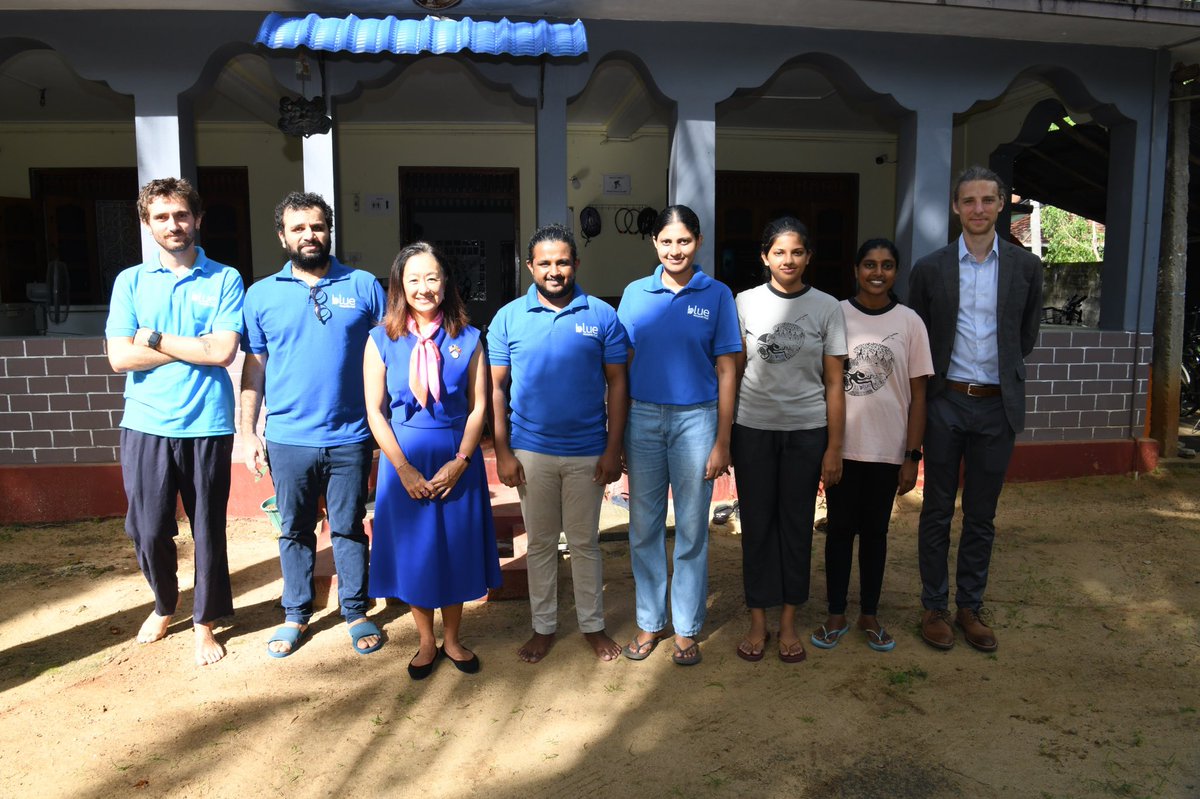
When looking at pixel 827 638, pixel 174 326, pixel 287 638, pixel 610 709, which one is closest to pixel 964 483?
pixel 827 638

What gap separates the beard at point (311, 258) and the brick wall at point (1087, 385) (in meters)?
5.05

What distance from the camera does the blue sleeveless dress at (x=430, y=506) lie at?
119 inches

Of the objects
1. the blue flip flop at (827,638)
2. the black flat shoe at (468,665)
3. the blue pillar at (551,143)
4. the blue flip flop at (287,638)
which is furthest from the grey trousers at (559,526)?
the blue pillar at (551,143)

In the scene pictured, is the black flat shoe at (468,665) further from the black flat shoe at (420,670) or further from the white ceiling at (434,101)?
the white ceiling at (434,101)

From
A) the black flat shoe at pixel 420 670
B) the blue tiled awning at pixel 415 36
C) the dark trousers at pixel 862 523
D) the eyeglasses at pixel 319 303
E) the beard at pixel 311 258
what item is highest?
the blue tiled awning at pixel 415 36

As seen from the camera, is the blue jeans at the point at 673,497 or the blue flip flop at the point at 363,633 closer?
the blue jeans at the point at 673,497

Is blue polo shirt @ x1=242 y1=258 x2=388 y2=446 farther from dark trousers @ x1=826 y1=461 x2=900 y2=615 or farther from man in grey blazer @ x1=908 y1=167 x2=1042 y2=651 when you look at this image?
man in grey blazer @ x1=908 y1=167 x2=1042 y2=651

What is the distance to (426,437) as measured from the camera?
303 centimetres

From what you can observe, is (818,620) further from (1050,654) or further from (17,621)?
(17,621)

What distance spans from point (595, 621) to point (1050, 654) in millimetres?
1865

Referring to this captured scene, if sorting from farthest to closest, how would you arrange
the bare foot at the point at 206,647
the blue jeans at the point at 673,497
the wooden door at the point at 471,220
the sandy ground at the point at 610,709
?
the wooden door at the point at 471,220
the bare foot at the point at 206,647
the blue jeans at the point at 673,497
the sandy ground at the point at 610,709

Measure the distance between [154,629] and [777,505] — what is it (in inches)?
105

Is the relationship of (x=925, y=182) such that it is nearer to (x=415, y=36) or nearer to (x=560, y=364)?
(x=415, y=36)

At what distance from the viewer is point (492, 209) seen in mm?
9664
